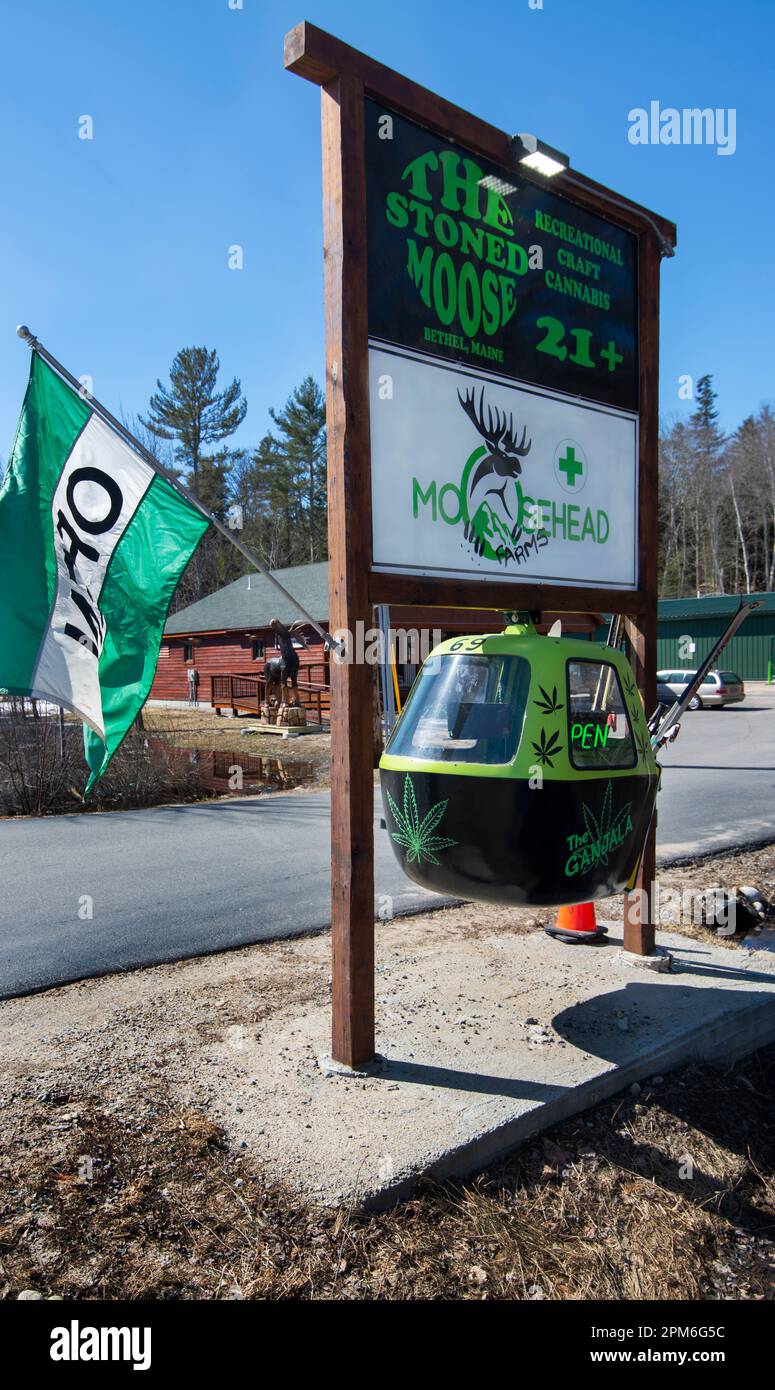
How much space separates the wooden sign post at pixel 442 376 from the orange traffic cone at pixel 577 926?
2.09m

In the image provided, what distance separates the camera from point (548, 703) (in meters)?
3.58

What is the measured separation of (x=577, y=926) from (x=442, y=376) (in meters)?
3.72

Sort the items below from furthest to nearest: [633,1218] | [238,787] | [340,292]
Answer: [238,787] < [340,292] < [633,1218]

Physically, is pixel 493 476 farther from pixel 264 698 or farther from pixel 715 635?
pixel 715 635

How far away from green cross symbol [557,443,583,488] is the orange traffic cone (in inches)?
110

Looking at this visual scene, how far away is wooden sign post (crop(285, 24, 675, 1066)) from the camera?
391cm

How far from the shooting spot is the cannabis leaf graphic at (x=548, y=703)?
3.57 metres

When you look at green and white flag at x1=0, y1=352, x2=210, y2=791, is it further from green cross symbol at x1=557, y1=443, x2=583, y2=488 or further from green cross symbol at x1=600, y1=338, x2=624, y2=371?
green cross symbol at x1=600, y1=338, x2=624, y2=371

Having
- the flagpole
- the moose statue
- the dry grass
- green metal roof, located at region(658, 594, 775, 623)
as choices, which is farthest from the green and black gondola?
green metal roof, located at region(658, 594, 775, 623)

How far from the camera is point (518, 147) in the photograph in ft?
14.7

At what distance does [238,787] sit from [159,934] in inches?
286

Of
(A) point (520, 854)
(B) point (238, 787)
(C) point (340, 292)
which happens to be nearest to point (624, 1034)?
(A) point (520, 854)
